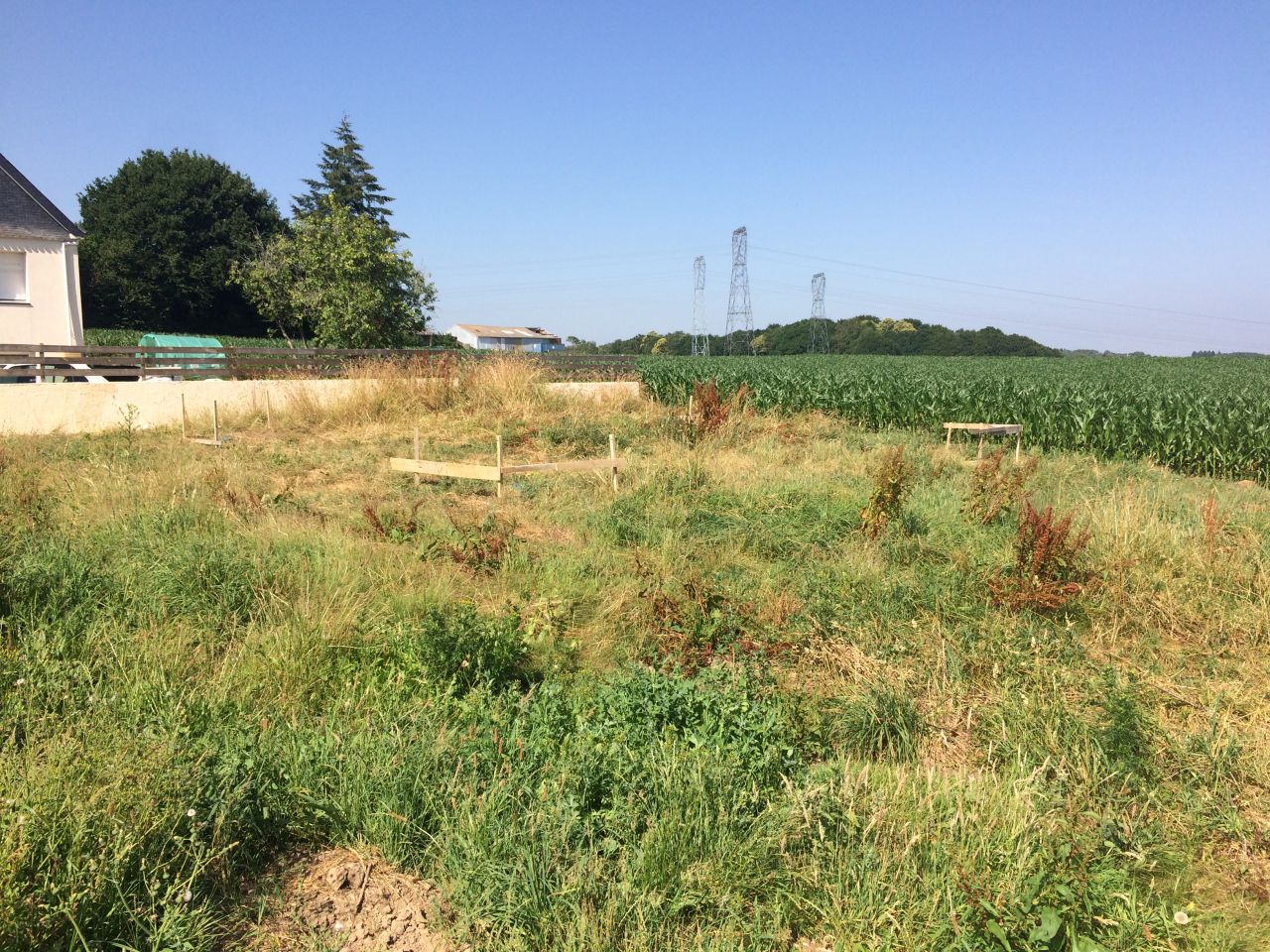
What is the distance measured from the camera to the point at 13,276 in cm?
2486

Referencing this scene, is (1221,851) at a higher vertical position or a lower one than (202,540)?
lower

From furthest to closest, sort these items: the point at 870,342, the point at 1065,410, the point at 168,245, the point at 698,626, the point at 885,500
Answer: the point at 870,342, the point at 168,245, the point at 1065,410, the point at 885,500, the point at 698,626

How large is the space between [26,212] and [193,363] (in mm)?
9925

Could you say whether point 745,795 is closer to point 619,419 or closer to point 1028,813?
point 1028,813

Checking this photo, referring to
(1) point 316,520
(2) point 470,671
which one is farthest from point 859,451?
(2) point 470,671

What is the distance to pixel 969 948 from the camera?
8.51 ft

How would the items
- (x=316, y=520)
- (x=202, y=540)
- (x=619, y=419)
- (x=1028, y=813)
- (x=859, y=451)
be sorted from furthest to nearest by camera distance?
(x=619, y=419)
(x=859, y=451)
(x=316, y=520)
(x=202, y=540)
(x=1028, y=813)

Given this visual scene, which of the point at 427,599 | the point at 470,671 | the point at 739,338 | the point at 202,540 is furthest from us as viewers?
the point at 739,338

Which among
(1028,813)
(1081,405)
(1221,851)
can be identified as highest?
(1081,405)

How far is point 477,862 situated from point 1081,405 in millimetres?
15675

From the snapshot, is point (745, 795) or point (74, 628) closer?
point (745, 795)

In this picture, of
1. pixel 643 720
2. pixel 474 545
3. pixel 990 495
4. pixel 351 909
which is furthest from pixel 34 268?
pixel 351 909

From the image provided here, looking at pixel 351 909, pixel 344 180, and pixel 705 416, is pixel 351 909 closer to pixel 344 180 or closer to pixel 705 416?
pixel 705 416

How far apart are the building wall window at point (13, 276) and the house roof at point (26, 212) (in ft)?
2.33
